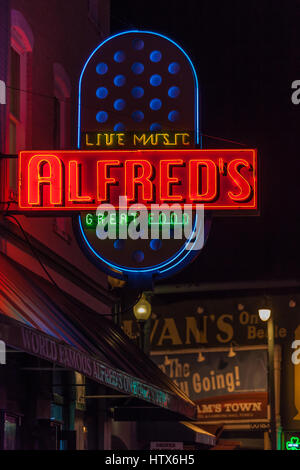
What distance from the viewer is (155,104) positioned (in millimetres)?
16656

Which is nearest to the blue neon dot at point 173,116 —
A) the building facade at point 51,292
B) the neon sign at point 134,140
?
the neon sign at point 134,140

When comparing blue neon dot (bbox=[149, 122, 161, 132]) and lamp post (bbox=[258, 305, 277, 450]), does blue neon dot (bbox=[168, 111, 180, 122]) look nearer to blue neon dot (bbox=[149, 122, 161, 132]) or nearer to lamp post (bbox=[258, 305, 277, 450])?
blue neon dot (bbox=[149, 122, 161, 132])

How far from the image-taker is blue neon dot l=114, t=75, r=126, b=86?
16769 mm

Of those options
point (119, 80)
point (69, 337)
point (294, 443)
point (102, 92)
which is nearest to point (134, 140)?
point (102, 92)

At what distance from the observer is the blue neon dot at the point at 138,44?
16.9m

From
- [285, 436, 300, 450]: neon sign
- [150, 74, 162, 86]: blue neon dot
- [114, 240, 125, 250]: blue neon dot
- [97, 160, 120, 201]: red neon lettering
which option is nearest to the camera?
[97, 160, 120, 201]: red neon lettering

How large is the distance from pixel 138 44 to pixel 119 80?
0.61 meters

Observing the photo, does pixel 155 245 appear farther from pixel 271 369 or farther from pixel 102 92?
pixel 271 369

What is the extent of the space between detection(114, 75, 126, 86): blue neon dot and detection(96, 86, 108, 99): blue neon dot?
0.79 ft

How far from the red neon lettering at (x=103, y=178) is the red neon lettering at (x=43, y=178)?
1.70 ft

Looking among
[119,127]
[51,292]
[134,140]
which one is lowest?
→ [51,292]

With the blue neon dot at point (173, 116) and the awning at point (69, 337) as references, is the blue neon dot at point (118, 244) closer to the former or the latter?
the awning at point (69, 337)

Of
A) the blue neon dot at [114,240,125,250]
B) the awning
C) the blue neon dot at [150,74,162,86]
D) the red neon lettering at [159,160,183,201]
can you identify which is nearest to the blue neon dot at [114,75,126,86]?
the blue neon dot at [150,74,162,86]

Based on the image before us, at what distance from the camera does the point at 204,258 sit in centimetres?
4175
